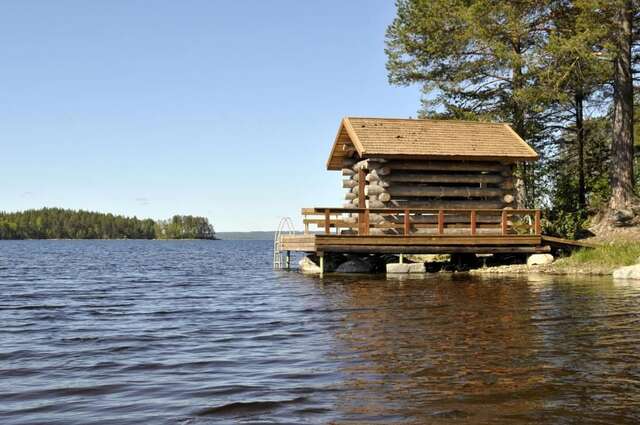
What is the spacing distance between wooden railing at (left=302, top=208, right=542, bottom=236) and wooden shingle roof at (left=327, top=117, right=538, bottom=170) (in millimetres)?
2047

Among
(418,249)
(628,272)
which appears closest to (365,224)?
(418,249)

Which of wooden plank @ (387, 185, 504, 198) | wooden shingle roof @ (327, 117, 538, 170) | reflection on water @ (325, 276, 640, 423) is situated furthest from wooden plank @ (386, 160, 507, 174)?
Answer: reflection on water @ (325, 276, 640, 423)

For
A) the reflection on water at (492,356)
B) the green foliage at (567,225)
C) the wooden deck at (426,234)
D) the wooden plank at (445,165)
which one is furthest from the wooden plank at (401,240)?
the reflection on water at (492,356)

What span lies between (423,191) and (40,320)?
14.6 meters

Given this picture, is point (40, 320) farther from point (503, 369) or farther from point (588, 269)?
point (588, 269)

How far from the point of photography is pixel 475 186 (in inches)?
1047

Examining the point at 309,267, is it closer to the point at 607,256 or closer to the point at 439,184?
the point at 439,184

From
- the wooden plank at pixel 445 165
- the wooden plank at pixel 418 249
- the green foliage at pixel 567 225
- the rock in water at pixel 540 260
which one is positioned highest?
the wooden plank at pixel 445 165

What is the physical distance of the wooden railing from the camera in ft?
78.2

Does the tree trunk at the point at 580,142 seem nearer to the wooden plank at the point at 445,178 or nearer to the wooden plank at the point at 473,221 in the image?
the wooden plank at the point at 445,178

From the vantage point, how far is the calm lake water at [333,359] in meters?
6.99

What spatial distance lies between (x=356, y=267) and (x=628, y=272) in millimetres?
9045

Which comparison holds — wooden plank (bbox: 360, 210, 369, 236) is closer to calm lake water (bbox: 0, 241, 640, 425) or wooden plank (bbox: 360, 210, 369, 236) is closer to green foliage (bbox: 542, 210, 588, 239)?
calm lake water (bbox: 0, 241, 640, 425)

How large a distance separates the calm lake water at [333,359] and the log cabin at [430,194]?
18.9 ft
